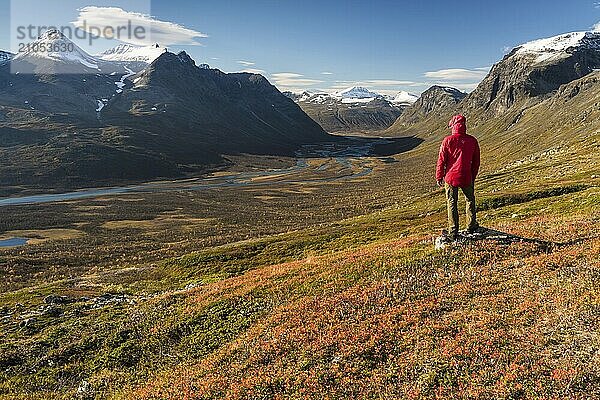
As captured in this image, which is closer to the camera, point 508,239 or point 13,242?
point 508,239

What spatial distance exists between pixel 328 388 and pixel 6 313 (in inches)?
1220

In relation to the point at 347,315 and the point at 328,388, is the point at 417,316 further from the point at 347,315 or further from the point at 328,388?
the point at 328,388

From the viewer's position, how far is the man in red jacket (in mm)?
21797

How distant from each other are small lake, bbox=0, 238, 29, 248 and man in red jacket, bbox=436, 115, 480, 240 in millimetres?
91260

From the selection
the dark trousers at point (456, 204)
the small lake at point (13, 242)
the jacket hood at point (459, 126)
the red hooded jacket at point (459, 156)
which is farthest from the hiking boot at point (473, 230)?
the small lake at point (13, 242)

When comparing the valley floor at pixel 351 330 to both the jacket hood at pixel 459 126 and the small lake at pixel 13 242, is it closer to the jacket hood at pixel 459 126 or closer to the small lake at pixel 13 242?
the jacket hood at pixel 459 126

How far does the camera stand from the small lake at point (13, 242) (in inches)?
3442

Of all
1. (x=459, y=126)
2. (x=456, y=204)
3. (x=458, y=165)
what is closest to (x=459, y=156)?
(x=458, y=165)

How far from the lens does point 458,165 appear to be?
72.2 ft


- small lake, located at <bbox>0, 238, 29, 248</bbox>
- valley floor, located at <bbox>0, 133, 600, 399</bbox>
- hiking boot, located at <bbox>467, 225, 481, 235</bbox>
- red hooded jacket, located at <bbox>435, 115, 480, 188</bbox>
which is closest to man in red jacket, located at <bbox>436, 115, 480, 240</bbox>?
red hooded jacket, located at <bbox>435, 115, 480, 188</bbox>

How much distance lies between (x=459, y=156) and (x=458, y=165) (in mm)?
460

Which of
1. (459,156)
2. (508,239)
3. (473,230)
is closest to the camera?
(459,156)

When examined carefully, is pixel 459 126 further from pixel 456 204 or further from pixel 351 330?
pixel 351 330

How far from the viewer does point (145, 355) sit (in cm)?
2119
